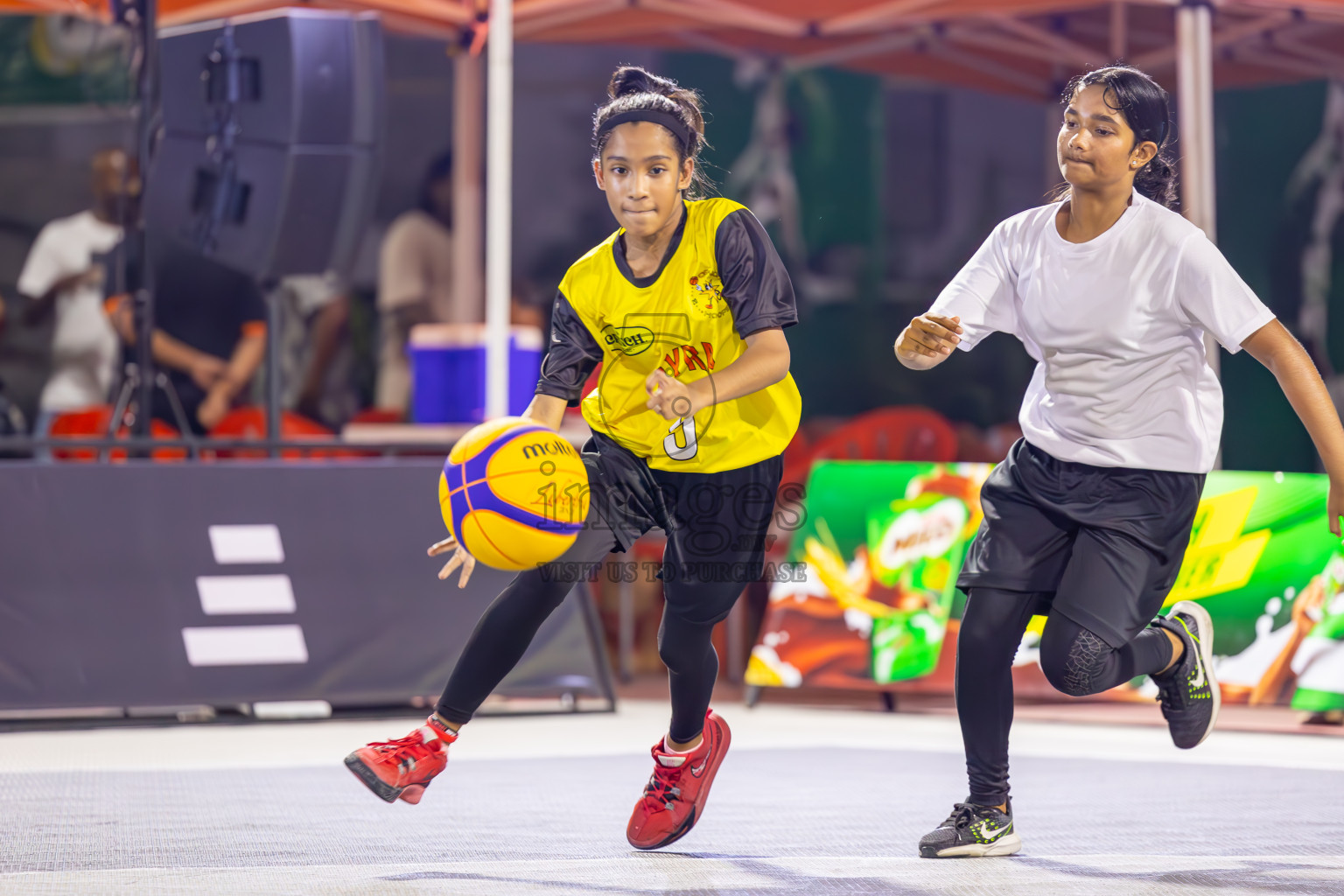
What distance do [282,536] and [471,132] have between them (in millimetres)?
3937

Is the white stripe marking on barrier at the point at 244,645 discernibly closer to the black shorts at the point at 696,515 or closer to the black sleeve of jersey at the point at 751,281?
the black shorts at the point at 696,515

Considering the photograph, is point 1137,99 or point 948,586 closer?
point 1137,99

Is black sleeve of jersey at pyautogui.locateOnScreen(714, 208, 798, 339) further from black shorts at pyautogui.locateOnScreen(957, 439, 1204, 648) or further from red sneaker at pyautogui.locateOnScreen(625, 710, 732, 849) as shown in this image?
red sneaker at pyautogui.locateOnScreen(625, 710, 732, 849)

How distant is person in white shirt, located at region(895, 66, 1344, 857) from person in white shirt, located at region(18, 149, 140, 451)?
680 centimetres

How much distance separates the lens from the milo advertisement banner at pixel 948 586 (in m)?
6.89

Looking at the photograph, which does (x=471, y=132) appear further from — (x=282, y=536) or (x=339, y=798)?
(x=339, y=798)

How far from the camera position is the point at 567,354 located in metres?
4.20

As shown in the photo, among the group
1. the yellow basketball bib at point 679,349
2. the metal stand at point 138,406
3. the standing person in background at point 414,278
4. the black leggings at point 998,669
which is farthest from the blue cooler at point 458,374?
the black leggings at point 998,669

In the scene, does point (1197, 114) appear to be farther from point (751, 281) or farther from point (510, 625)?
point (510, 625)

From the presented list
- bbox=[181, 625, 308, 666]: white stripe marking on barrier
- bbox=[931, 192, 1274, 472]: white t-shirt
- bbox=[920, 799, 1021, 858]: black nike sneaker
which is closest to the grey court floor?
bbox=[920, 799, 1021, 858]: black nike sneaker

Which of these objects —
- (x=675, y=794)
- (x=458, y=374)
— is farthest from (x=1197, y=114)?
(x=675, y=794)

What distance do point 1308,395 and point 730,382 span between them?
136cm

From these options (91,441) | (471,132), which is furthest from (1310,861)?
(471,132)

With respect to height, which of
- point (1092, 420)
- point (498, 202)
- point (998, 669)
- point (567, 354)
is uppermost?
point (498, 202)
